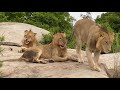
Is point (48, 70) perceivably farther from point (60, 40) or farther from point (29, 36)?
point (29, 36)

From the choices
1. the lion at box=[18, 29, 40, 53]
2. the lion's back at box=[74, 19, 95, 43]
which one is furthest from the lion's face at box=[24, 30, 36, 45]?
the lion's back at box=[74, 19, 95, 43]

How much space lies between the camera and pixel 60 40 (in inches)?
388

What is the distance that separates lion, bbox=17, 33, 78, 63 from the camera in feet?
31.7

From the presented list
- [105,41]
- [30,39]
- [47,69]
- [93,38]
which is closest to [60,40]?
[30,39]

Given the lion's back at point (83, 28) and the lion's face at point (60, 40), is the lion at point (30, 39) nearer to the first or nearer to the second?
the lion's face at point (60, 40)

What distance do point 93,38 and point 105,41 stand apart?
1.32 ft

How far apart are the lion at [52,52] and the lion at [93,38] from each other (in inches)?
13.1

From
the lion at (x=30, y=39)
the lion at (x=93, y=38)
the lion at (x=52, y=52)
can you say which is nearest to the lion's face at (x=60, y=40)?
the lion at (x=52, y=52)

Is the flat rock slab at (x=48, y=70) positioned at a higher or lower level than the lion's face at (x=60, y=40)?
lower

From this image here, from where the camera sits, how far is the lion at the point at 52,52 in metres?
9.65

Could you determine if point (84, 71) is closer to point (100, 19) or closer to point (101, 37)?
point (101, 37)

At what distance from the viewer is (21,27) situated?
13805mm
